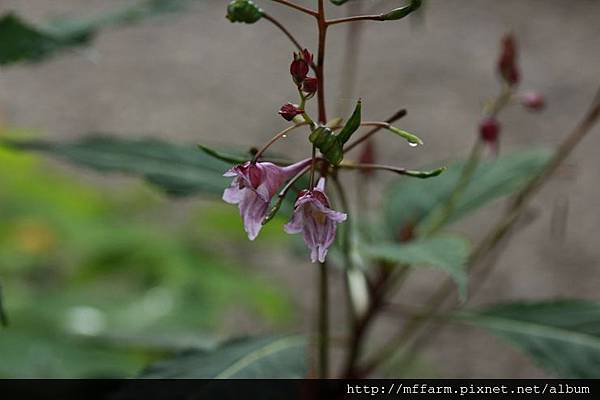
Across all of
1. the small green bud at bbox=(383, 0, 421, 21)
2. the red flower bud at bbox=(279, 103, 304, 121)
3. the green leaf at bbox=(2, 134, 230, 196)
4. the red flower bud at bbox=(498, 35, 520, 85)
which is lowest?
the red flower bud at bbox=(279, 103, 304, 121)

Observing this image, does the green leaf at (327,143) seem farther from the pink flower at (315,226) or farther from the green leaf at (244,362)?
the green leaf at (244,362)

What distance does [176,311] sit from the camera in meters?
1.16

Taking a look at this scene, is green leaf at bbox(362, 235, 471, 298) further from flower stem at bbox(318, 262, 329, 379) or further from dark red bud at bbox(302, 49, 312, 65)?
dark red bud at bbox(302, 49, 312, 65)

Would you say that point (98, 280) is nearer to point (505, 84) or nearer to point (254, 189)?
point (505, 84)

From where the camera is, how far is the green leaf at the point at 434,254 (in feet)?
1.86

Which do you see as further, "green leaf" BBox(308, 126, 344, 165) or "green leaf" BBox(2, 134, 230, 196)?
"green leaf" BBox(2, 134, 230, 196)

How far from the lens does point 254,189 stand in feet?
1.34

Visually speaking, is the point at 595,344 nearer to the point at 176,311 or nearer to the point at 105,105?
the point at 176,311

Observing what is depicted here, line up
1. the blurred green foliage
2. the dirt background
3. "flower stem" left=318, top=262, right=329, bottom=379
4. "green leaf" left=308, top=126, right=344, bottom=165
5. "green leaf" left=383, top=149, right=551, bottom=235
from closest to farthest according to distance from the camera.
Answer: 1. "green leaf" left=308, top=126, right=344, bottom=165
2. "flower stem" left=318, top=262, right=329, bottom=379
3. "green leaf" left=383, top=149, right=551, bottom=235
4. the blurred green foliage
5. the dirt background

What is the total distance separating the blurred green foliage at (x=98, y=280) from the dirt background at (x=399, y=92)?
0.56 metres

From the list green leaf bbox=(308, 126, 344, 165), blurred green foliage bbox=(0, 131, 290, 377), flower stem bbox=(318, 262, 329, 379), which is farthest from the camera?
blurred green foliage bbox=(0, 131, 290, 377)

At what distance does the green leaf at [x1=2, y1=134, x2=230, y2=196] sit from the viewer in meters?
0.64

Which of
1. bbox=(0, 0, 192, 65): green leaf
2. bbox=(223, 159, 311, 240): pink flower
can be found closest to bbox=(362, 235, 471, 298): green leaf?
bbox=(223, 159, 311, 240): pink flower

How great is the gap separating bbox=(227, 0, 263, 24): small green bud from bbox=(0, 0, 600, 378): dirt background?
1.35 m
